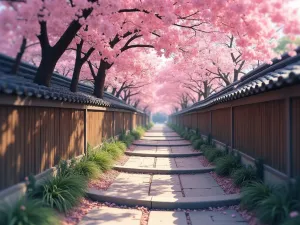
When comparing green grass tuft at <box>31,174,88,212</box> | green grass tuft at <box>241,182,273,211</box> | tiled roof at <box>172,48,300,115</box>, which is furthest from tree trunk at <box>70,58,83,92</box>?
green grass tuft at <box>241,182,273,211</box>

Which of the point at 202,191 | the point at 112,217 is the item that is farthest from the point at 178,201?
the point at 112,217

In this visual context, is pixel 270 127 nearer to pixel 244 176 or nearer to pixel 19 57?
pixel 244 176

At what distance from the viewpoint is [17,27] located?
5977mm

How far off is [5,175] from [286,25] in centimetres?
589

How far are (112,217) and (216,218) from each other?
2.04 metres

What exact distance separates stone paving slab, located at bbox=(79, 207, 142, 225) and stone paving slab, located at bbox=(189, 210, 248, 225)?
3.68 ft

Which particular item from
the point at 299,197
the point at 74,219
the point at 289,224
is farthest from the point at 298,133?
the point at 74,219

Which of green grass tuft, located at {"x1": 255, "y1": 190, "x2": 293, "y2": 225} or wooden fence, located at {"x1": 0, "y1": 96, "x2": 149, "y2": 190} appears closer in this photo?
green grass tuft, located at {"x1": 255, "y1": 190, "x2": 293, "y2": 225}

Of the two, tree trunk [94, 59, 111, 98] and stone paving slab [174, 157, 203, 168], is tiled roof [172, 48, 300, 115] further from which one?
tree trunk [94, 59, 111, 98]

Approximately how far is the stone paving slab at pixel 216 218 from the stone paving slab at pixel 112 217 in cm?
112

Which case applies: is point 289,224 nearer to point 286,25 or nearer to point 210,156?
point 286,25

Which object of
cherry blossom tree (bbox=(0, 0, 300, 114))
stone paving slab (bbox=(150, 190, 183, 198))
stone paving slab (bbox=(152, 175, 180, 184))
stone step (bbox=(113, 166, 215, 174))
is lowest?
stone paving slab (bbox=(150, 190, 183, 198))

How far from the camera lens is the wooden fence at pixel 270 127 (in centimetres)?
570

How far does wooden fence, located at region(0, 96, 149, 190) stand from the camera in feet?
16.9
